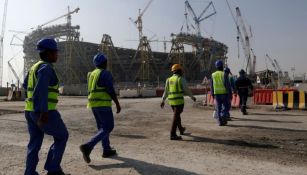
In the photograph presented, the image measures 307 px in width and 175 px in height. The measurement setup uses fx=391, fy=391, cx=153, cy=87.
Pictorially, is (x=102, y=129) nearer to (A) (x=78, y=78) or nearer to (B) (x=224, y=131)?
(B) (x=224, y=131)

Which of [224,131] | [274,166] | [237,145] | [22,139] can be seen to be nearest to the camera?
[274,166]

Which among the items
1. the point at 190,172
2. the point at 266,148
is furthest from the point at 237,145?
the point at 190,172

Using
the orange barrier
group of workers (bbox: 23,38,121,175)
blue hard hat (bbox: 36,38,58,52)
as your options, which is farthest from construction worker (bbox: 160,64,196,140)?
the orange barrier

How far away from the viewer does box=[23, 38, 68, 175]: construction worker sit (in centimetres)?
491

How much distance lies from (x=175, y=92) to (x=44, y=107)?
4.62m

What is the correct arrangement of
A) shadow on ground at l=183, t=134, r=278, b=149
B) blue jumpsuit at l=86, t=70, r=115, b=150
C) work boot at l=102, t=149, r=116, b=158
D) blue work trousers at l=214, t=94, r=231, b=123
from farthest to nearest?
blue work trousers at l=214, t=94, r=231, b=123, shadow on ground at l=183, t=134, r=278, b=149, work boot at l=102, t=149, r=116, b=158, blue jumpsuit at l=86, t=70, r=115, b=150

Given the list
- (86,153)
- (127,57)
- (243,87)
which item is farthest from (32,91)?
(127,57)

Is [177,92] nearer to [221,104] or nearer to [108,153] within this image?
[221,104]

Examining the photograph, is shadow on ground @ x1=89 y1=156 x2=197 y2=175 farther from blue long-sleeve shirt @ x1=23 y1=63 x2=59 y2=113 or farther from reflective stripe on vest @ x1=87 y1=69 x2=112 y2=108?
blue long-sleeve shirt @ x1=23 y1=63 x2=59 y2=113

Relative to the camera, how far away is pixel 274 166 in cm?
598

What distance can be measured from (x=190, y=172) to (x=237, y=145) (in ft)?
8.46

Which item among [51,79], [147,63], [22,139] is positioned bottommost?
[22,139]

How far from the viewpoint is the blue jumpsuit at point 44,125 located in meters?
4.90

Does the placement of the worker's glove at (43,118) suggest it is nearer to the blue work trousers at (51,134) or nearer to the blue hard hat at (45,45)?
the blue work trousers at (51,134)
